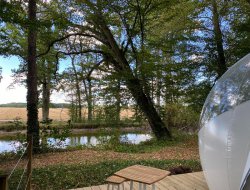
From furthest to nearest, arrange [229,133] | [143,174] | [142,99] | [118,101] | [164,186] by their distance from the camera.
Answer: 1. [118,101]
2. [142,99]
3. [164,186]
4. [143,174]
5. [229,133]

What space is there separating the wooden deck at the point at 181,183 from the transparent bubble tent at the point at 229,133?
4.43ft

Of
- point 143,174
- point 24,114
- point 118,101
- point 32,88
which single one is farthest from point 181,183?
point 24,114

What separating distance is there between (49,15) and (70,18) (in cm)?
99

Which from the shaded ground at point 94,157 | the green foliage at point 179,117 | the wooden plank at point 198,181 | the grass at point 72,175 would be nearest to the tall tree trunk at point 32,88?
the shaded ground at point 94,157

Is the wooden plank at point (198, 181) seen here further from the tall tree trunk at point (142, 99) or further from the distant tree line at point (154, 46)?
the tall tree trunk at point (142, 99)

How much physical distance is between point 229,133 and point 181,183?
8.68 ft

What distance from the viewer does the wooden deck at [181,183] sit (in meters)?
6.07

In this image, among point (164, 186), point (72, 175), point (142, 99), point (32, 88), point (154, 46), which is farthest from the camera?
point (142, 99)

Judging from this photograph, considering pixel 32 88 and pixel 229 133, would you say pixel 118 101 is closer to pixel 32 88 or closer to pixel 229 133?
pixel 32 88

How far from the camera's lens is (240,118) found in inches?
160

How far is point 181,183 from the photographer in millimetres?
6430

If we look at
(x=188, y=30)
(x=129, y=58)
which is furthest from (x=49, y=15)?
(x=188, y=30)

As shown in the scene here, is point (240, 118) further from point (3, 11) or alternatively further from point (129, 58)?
point (129, 58)

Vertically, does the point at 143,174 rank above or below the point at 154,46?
below
